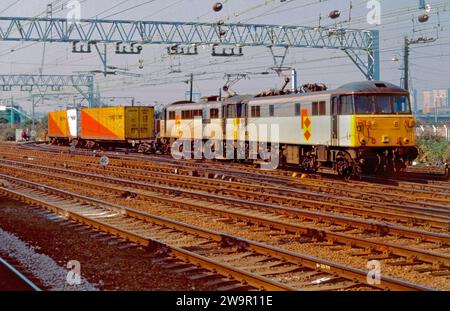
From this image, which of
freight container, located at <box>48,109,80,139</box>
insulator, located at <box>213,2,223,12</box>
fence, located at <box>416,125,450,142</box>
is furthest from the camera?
freight container, located at <box>48,109,80,139</box>

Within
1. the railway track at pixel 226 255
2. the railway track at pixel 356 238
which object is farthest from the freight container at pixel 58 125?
the railway track at pixel 226 255

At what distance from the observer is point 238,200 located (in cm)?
1620

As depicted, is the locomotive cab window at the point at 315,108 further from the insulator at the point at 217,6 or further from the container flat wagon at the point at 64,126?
the container flat wagon at the point at 64,126

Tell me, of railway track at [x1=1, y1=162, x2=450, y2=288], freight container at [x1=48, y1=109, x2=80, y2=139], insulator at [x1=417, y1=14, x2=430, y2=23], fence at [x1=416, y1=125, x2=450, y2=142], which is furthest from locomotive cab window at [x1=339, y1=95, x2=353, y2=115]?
freight container at [x1=48, y1=109, x2=80, y2=139]

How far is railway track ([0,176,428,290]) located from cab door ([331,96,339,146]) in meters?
9.08

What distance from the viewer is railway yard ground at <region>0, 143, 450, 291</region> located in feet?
29.3

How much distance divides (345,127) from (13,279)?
14323 millimetres

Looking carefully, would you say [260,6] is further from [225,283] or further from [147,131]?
[225,283]

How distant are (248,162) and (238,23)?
1019cm

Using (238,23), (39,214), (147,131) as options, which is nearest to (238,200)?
(39,214)

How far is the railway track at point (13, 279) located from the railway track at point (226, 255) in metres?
2.29

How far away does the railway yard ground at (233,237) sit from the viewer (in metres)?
8.95

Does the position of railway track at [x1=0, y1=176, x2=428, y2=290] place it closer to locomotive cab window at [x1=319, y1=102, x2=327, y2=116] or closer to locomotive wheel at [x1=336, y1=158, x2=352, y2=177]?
locomotive wheel at [x1=336, y1=158, x2=352, y2=177]

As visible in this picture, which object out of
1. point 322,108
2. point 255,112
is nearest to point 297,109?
point 322,108
